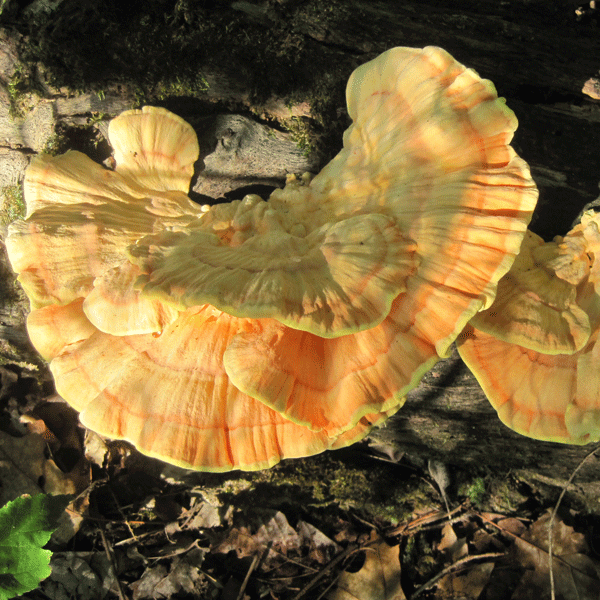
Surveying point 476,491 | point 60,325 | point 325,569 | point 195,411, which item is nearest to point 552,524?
point 476,491

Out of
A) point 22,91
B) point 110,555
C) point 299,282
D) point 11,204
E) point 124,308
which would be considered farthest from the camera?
point 110,555

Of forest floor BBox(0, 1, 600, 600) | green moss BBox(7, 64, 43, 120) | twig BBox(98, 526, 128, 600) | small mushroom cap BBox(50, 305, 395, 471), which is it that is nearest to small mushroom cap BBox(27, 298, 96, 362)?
small mushroom cap BBox(50, 305, 395, 471)

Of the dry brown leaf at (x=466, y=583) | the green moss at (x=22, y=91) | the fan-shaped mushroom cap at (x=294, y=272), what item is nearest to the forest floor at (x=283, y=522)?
the dry brown leaf at (x=466, y=583)

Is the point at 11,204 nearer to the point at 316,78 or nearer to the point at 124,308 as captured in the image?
the point at 124,308

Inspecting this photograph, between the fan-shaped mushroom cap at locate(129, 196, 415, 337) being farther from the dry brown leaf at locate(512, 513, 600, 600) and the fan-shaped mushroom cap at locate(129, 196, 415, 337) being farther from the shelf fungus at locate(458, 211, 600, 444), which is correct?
the dry brown leaf at locate(512, 513, 600, 600)

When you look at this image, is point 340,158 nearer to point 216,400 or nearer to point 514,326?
point 514,326

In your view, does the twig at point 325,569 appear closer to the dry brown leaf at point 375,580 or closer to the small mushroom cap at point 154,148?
the dry brown leaf at point 375,580
